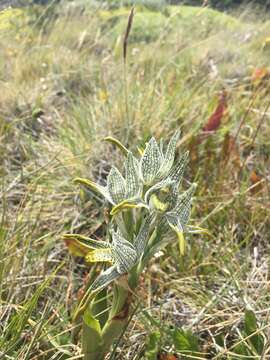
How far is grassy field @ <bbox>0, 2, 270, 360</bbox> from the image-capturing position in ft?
3.67

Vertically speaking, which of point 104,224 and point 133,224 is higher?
point 133,224

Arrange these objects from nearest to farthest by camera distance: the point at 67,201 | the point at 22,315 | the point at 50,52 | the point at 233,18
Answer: the point at 22,315 < the point at 67,201 < the point at 50,52 < the point at 233,18

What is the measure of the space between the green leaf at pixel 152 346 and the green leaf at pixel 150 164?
14.4 inches

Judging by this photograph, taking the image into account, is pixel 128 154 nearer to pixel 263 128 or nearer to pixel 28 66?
pixel 263 128

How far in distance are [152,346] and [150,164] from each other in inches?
16.2

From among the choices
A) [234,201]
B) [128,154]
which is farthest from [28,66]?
[128,154]

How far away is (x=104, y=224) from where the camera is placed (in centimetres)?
164

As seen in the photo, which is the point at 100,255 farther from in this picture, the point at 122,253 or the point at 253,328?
the point at 253,328

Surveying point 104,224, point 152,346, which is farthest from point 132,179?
point 104,224

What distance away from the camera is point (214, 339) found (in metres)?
1.18

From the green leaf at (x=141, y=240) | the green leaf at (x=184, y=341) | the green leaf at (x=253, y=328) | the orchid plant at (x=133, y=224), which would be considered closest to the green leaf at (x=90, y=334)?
the orchid plant at (x=133, y=224)

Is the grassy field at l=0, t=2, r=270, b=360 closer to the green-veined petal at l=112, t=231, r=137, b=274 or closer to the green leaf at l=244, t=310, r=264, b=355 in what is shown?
the green leaf at l=244, t=310, r=264, b=355

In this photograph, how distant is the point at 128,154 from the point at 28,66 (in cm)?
241

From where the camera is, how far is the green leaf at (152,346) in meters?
1.07
